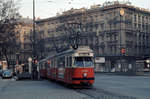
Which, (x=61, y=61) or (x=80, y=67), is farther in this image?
(x=61, y=61)

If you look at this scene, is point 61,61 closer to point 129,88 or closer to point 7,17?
point 129,88

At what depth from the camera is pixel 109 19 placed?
73062 millimetres

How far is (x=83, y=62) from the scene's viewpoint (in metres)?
21.6

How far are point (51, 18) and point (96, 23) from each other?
692 inches

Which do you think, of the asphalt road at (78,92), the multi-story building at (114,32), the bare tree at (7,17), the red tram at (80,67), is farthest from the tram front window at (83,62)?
the multi-story building at (114,32)

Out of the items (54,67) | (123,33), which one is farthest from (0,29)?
(123,33)

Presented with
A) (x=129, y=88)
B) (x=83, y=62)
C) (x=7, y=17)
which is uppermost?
(x=7, y=17)

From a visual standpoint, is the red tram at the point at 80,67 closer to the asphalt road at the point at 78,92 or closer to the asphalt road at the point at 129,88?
the asphalt road at the point at 78,92

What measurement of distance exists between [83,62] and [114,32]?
166 ft

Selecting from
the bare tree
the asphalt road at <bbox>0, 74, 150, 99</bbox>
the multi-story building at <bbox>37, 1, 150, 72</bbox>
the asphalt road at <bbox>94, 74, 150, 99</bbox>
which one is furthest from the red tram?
the multi-story building at <bbox>37, 1, 150, 72</bbox>

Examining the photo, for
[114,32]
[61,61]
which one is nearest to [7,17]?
[61,61]

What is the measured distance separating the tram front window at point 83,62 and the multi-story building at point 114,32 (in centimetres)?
4391

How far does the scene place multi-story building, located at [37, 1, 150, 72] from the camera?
70.2m

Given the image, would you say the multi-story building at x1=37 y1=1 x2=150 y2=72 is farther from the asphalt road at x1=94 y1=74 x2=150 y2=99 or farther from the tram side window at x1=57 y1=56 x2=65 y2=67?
the tram side window at x1=57 y1=56 x2=65 y2=67
